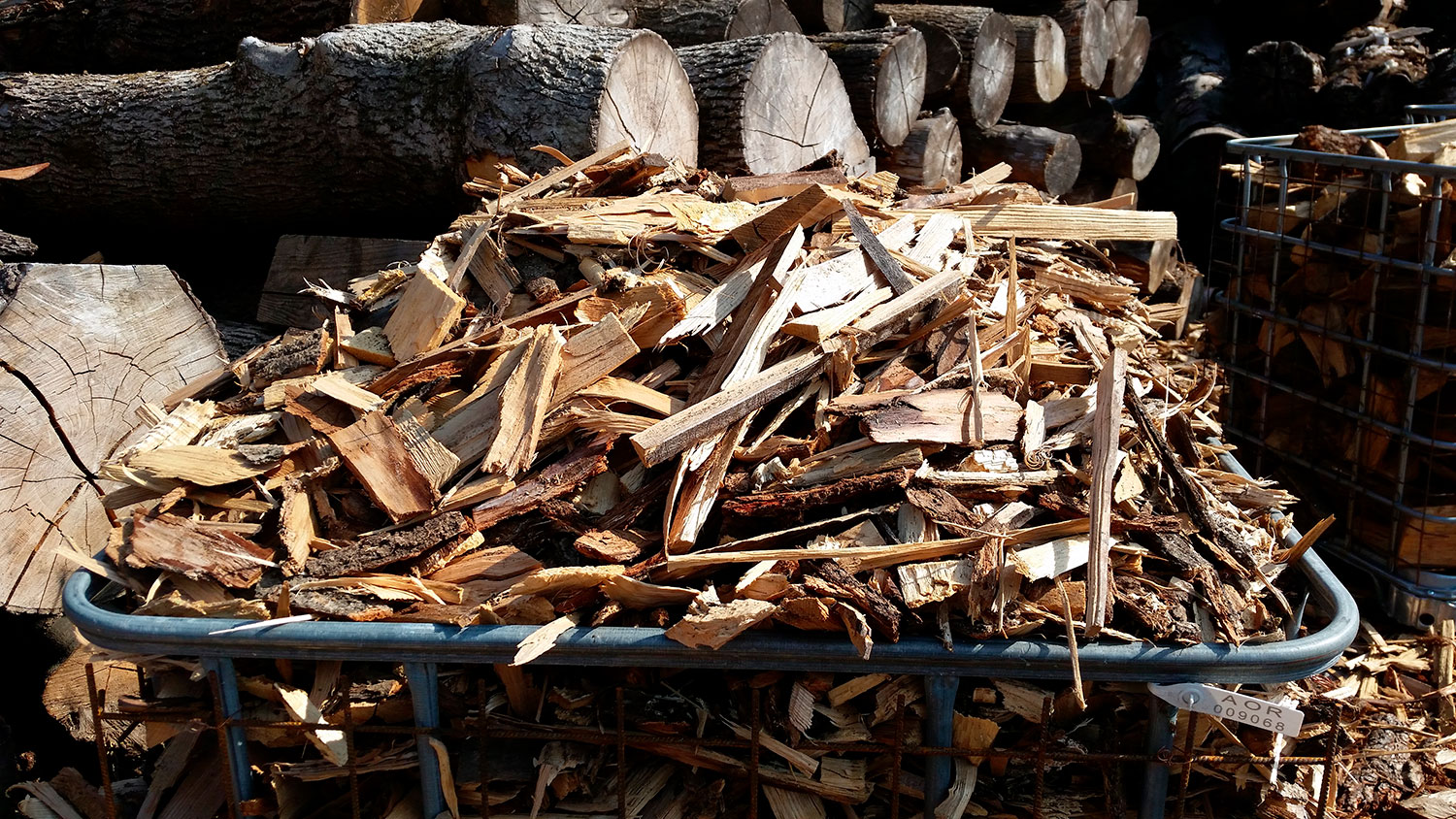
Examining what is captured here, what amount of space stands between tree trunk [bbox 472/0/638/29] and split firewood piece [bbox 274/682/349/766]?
3.40 meters

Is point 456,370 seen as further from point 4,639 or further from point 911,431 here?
point 4,639

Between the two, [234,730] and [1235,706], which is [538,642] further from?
[1235,706]

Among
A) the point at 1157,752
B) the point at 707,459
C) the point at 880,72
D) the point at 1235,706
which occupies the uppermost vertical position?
the point at 880,72

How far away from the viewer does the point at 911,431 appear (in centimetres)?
189

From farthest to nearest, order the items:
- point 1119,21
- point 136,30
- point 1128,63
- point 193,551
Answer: point 1128,63 → point 1119,21 → point 136,30 → point 193,551

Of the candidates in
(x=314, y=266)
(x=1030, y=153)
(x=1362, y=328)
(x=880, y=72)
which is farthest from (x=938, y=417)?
(x=1030, y=153)

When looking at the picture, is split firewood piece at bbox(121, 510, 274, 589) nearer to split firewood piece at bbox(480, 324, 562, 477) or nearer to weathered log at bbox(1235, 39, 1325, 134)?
split firewood piece at bbox(480, 324, 562, 477)

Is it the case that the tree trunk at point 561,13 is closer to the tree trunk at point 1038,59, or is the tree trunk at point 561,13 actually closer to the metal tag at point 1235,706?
the tree trunk at point 1038,59

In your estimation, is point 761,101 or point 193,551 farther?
point 761,101

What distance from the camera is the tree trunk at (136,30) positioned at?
15.2ft

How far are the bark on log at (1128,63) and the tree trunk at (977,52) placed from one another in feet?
4.99

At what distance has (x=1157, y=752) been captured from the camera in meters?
1.59

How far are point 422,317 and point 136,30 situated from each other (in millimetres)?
3622

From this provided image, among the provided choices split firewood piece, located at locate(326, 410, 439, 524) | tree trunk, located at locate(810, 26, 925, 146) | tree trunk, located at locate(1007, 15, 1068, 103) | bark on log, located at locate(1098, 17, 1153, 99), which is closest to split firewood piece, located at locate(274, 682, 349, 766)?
split firewood piece, located at locate(326, 410, 439, 524)
